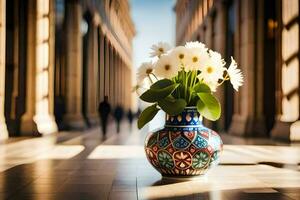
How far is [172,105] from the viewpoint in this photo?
7820 mm

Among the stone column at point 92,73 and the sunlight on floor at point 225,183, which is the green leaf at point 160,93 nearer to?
the sunlight on floor at point 225,183

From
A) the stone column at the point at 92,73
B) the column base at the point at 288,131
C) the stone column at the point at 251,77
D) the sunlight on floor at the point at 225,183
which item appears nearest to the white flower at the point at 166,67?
the sunlight on floor at the point at 225,183

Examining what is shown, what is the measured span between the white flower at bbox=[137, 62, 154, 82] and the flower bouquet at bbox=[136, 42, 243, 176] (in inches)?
4.7

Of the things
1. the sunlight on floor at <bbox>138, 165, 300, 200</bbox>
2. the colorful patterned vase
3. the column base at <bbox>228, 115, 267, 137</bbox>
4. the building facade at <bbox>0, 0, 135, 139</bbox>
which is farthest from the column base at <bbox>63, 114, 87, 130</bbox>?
the colorful patterned vase

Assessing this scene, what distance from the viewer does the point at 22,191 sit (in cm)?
723

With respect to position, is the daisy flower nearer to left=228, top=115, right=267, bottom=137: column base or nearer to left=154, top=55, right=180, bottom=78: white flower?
left=154, top=55, right=180, bottom=78: white flower

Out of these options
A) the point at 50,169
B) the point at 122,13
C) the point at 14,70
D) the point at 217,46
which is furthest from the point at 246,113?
the point at 122,13

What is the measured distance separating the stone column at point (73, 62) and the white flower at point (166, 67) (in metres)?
21.3

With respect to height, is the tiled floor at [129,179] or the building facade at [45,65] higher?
the building facade at [45,65]

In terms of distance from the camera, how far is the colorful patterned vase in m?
7.81

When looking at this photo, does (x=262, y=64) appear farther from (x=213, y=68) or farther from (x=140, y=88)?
(x=213, y=68)

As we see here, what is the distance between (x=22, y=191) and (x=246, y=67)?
17.4 meters

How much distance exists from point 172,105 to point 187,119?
36cm

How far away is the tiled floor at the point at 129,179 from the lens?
697 centimetres
